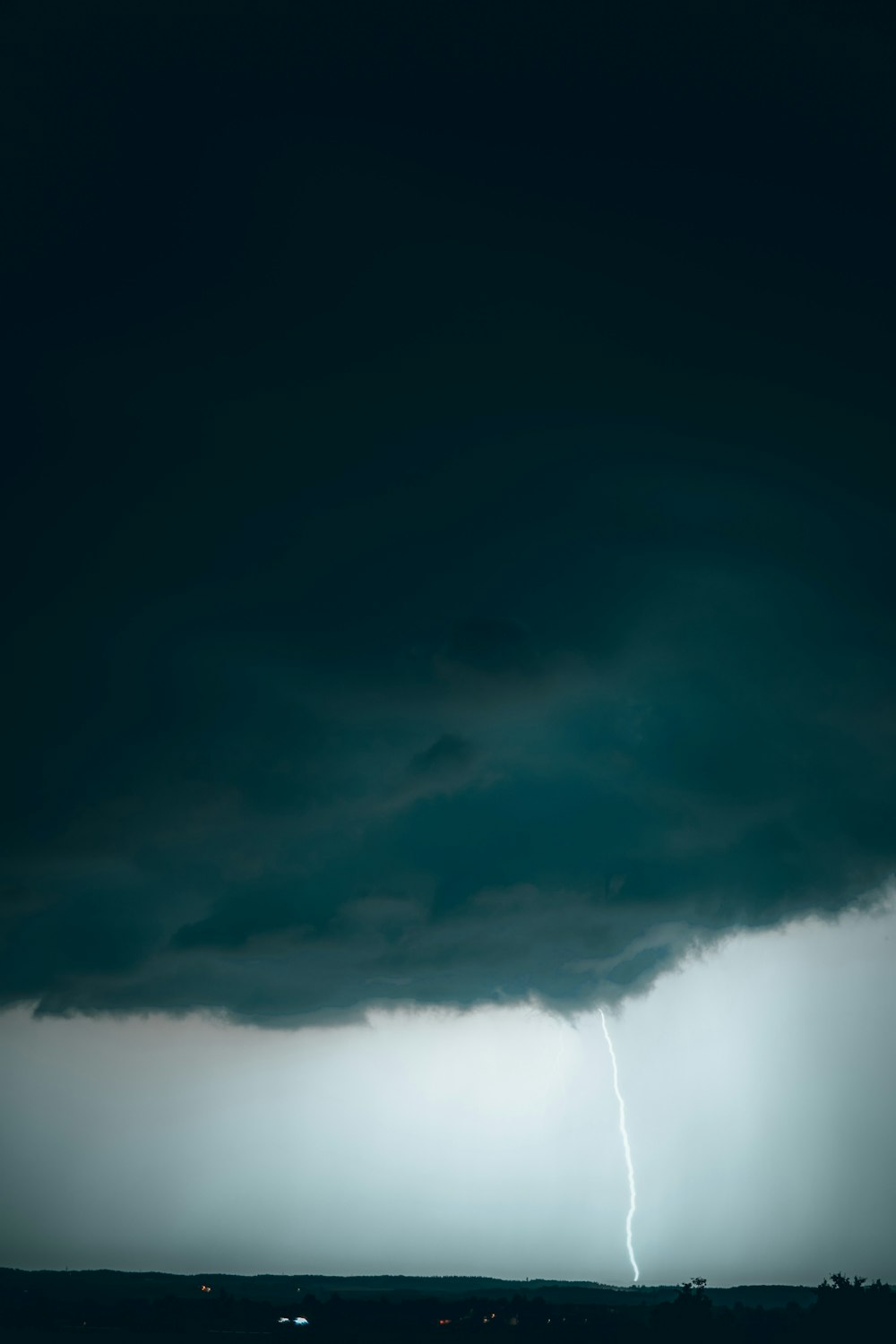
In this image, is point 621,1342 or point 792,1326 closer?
point 792,1326

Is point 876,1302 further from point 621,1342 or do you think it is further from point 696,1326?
point 621,1342

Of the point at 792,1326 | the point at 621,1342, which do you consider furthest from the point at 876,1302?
the point at 621,1342

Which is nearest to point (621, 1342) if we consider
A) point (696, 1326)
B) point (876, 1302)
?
point (696, 1326)

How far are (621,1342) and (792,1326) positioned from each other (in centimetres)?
3092

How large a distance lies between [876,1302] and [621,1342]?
5073 cm

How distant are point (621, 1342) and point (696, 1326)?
27.9 meters

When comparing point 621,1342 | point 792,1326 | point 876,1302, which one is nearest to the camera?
point 876,1302

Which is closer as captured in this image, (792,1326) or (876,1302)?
(876,1302)

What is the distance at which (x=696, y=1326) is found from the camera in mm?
172125

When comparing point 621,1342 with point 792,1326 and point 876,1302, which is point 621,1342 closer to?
point 792,1326

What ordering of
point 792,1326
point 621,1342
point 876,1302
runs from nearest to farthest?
1. point 876,1302
2. point 792,1326
3. point 621,1342

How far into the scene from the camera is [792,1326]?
7057 inches

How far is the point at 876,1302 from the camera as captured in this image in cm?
16275

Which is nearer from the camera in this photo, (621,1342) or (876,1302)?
(876,1302)
